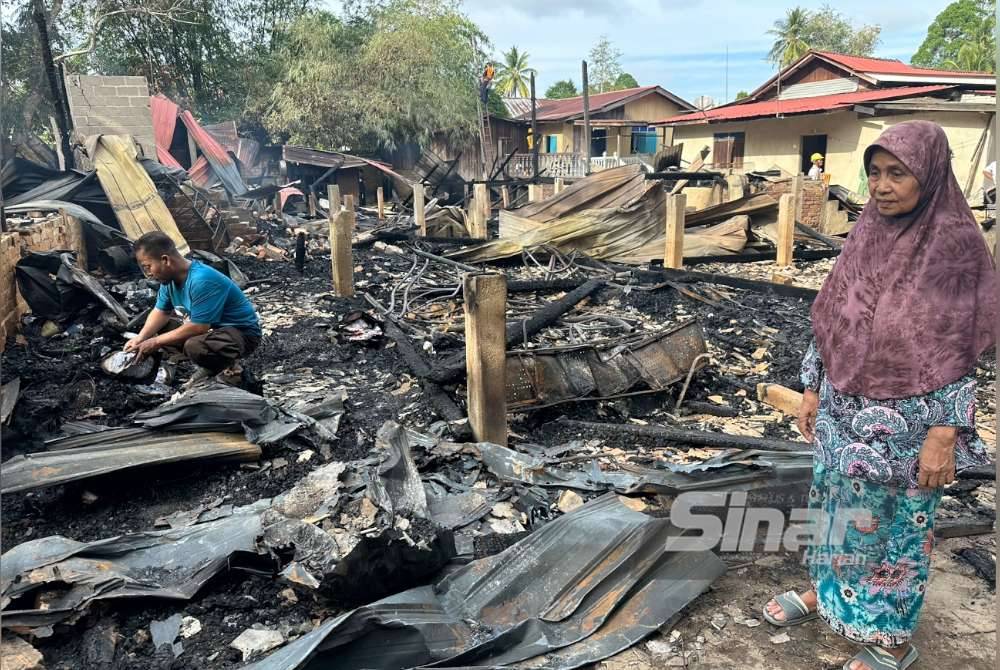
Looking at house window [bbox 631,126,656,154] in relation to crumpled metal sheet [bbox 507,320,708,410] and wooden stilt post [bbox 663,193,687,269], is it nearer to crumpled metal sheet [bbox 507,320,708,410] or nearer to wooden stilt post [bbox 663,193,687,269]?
wooden stilt post [bbox 663,193,687,269]

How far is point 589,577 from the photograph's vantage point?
8.14 ft

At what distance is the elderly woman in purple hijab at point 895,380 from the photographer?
183cm

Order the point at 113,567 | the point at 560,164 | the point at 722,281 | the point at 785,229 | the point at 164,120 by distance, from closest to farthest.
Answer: the point at 113,567, the point at 722,281, the point at 785,229, the point at 164,120, the point at 560,164

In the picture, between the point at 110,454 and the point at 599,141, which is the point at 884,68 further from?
the point at 110,454

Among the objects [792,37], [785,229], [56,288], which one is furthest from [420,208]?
[792,37]

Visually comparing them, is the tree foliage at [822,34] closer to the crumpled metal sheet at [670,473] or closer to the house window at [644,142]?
the house window at [644,142]

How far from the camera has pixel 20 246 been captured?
606 cm

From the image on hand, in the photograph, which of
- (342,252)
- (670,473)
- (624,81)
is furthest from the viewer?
(624,81)

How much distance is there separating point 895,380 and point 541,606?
139 cm

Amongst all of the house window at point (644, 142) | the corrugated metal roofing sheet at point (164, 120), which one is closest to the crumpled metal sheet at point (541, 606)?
the corrugated metal roofing sheet at point (164, 120)

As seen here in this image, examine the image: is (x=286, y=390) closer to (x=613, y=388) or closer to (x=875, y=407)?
(x=613, y=388)

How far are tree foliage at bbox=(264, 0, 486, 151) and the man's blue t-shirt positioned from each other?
73.9 feet

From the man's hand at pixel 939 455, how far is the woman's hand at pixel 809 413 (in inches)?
16.4

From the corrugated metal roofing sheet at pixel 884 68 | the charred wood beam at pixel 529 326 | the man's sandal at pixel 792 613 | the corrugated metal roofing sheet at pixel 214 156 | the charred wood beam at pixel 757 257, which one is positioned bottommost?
the man's sandal at pixel 792 613
